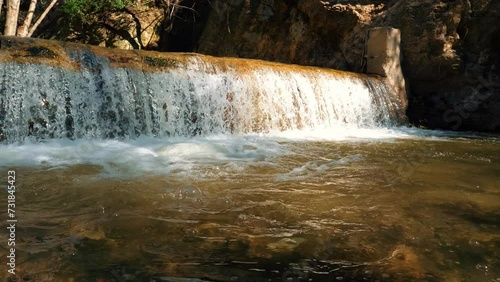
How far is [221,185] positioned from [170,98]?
144 inches

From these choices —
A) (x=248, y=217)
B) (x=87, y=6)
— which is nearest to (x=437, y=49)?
(x=248, y=217)

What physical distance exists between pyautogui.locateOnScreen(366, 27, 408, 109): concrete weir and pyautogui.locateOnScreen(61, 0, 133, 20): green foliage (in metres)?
8.25

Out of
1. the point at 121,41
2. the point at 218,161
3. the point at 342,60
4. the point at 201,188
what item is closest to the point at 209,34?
the point at 121,41

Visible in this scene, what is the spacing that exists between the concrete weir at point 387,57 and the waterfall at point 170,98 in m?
1.28

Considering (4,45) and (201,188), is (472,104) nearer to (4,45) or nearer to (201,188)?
(201,188)

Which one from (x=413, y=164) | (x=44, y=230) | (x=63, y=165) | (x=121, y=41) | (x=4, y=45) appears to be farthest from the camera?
(x=121, y=41)

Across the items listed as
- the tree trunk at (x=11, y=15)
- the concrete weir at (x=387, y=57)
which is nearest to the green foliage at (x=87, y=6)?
the tree trunk at (x=11, y=15)

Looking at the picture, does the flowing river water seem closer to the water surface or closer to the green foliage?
the water surface

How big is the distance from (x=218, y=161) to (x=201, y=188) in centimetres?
130

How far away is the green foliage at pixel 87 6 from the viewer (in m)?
13.4

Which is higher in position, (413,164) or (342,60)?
(342,60)

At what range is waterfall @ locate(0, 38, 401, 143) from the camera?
5.70 meters

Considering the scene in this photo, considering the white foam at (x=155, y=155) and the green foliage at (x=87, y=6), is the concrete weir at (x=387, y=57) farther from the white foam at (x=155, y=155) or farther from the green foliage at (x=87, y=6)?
the green foliage at (x=87, y=6)

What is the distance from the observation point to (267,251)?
84.0 inches
